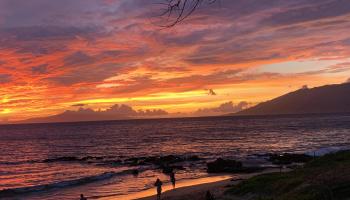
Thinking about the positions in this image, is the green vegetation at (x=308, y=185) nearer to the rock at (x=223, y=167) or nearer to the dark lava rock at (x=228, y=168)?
the dark lava rock at (x=228, y=168)

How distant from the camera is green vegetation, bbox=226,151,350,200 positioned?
17016 mm

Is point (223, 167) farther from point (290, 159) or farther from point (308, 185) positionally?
point (308, 185)

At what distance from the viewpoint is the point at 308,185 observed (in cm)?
1934

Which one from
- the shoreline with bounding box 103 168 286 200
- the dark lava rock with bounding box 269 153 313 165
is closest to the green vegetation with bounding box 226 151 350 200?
the shoreline with bounding box 103 168 286 200

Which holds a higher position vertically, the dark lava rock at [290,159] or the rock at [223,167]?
the rock at [223,167]

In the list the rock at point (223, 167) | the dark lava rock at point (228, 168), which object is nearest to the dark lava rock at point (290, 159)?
the dark lava rock at point (228, 168)

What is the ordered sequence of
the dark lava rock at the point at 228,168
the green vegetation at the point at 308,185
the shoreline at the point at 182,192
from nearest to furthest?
the green vegetation at the point at 308,185, the shoreline at the point at 182,192, the dark lava rock at the point at 228,168

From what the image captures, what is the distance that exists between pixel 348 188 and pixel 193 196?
466 inches

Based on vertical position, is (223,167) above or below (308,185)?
below

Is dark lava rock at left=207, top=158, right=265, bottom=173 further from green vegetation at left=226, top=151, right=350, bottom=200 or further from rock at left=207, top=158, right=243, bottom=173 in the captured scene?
green vegetation at left=226, top=151, right=350, bottom=200

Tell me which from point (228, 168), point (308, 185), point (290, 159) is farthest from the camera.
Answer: point (290, 159)

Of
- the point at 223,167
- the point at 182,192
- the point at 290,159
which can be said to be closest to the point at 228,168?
the point at 223,167

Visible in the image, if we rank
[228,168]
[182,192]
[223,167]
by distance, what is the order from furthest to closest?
[223,167] < [228,168] < [182,192]

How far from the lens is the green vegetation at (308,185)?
670 inches
